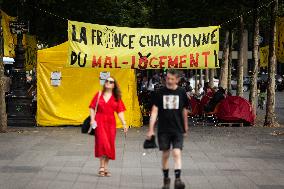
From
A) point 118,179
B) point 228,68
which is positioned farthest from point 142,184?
point 228,68

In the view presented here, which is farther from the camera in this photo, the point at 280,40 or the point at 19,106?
the point at 19,106

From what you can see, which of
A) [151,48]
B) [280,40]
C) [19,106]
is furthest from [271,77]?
[19,106]

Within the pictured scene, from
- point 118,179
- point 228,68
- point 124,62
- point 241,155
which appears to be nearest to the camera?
point 118,179

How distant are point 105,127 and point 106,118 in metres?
0.15

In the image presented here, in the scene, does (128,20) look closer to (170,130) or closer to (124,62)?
(124,62)

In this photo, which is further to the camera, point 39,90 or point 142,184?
point 39,90

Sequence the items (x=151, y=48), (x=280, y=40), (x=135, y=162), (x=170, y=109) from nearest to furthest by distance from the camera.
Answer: (x=170, y=109) < (x=135, y=162) < (x=151, y=48) < (x=280, y=40)

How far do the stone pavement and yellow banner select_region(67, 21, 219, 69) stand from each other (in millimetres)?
2271

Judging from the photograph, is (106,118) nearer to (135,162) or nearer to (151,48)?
(135,162)

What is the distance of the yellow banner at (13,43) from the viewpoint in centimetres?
1988

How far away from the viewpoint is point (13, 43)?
69.9ft

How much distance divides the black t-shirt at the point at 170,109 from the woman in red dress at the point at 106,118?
1421mm

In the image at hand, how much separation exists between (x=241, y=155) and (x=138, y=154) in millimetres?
2171

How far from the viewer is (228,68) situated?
33062mm
